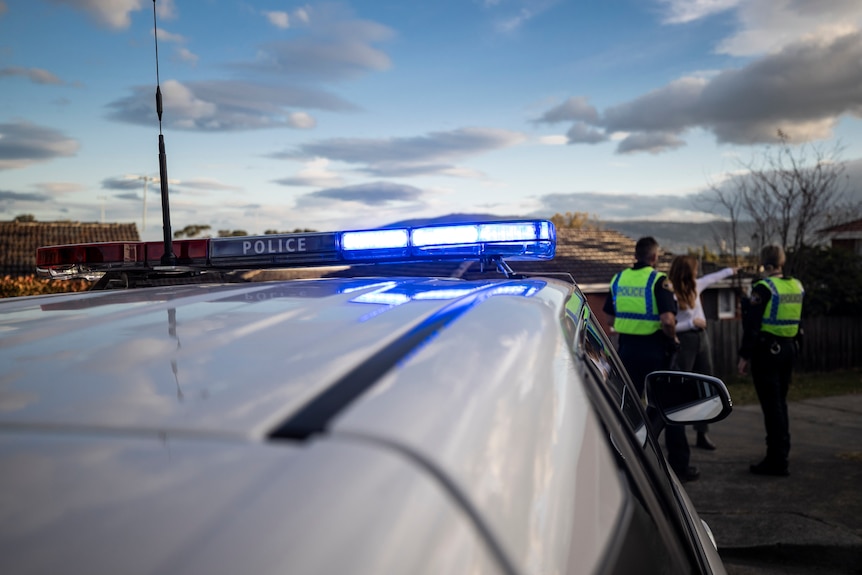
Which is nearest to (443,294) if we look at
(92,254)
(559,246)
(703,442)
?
(92,254)

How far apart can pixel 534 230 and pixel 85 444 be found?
1.98 m

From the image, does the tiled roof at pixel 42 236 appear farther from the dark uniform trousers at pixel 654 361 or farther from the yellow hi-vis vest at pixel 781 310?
the yellow hi-vis vest at pixel 781 310

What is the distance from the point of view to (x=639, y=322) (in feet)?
20.4

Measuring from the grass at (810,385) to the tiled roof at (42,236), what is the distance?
2513 cm

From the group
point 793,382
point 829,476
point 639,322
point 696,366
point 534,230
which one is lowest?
point 793,382

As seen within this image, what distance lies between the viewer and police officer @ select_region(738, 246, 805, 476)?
6.31 meters

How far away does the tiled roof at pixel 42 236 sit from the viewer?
3070cm

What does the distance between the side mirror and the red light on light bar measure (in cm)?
196

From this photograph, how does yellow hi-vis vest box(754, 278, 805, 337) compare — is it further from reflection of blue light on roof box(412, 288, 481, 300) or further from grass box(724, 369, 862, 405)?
grass box(724, 369, 862, 405)

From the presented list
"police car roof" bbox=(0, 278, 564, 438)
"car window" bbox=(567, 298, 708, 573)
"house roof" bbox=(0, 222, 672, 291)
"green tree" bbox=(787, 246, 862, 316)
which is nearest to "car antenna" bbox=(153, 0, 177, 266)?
"police car roof" bbox=(0, 278, 564, 438)

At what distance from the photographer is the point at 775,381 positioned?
6344 millimetres

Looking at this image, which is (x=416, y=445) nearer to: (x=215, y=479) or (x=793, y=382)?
(x=215, y=479)

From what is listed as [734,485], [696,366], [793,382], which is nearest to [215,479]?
[734,485]

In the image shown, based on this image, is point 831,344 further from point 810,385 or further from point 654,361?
point 654,361
